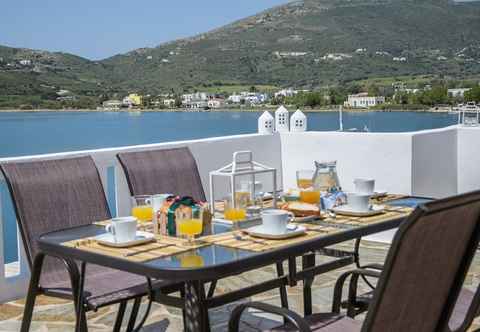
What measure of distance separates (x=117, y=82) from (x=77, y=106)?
23.8 ft

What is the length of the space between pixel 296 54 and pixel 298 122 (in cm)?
2522

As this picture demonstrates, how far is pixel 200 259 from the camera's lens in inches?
89.2

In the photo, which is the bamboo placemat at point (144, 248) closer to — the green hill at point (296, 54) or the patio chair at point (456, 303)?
the patio chair at point (456, 303)

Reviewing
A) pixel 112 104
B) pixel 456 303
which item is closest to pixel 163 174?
pixel 456 303

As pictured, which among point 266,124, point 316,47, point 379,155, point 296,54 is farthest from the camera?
point 316,47

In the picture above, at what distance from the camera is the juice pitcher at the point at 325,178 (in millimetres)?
3205

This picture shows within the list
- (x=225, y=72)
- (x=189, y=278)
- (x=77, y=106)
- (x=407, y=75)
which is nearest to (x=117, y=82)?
(x=225, y=72)

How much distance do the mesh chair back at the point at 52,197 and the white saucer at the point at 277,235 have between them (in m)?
0.97

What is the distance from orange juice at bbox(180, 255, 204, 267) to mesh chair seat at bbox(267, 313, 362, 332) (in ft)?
1.24

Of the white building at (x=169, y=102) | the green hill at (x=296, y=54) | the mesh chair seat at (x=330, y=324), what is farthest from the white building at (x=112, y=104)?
the mesh chair seat at (x=330, y=324)

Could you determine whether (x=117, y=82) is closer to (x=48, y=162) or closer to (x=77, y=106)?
(x=77, y=106)

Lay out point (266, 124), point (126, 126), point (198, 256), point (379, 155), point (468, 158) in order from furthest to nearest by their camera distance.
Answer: point (126, 126) < point (266, 124) < point (468, 158) < point (379, 155) < point (198, 256)

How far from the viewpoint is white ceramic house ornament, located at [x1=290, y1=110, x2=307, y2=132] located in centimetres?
656

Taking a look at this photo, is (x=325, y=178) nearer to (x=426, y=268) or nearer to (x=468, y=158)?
(x=426, y=268)
